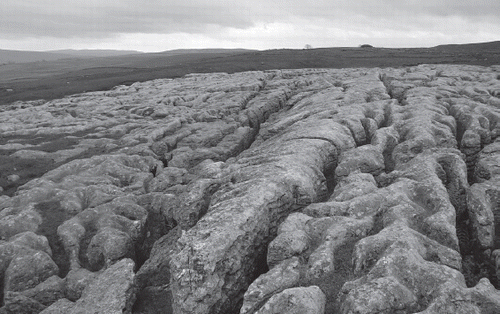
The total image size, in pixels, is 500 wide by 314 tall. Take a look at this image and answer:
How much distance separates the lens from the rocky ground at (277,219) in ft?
59.7

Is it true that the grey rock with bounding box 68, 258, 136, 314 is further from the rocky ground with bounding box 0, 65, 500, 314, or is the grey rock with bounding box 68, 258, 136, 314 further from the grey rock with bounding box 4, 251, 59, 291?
the grey rock with bounding box 4, 251, 59, 291

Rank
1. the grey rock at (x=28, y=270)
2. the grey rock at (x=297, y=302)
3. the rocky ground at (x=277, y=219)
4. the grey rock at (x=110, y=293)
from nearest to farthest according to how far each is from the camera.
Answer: the grey rock at (x=297, y=302), the rocky ground at (x=277, y=219), the grey rock at (x=110, y=293), the grey rock at (x=28, y=270)

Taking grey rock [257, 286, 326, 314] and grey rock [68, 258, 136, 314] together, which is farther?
grey rock [68, 258, 136, 314]

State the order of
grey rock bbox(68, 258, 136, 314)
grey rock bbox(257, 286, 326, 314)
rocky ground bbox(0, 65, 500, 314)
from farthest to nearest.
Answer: grey rock bbox(68, 258, 136, 314), rocky ground bbox(0, 65, 500, 314), grey rock bbox(257, 286, 326, 314)

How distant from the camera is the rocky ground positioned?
18.2 metres

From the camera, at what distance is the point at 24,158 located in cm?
4816

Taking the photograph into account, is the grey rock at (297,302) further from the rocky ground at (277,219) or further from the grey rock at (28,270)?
the grey rock at (28,270)

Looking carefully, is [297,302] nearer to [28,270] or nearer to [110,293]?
[110,293]

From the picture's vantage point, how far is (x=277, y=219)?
2469 centimetres

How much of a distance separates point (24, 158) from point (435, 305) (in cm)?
5109

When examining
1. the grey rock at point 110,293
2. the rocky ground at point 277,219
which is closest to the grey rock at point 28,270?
the rocky ground at point 277,219

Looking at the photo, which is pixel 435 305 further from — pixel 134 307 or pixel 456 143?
pixel 456 143

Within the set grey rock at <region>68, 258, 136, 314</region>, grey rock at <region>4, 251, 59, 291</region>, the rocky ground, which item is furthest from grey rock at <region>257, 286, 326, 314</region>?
grey rock at <region>4, 251, 59, 291</region>

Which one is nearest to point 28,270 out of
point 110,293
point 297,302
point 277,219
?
point 110,293
